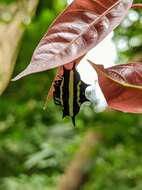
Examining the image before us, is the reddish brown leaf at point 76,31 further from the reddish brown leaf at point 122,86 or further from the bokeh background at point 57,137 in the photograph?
the bokeh background at point 57,137

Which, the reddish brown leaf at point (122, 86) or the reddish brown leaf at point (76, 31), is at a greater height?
the reddish brown leaf at point (76, 31)

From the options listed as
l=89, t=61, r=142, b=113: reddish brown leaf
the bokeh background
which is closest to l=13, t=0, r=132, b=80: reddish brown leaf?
l=89, t=61, r=142, b=113: reddish brown leaf

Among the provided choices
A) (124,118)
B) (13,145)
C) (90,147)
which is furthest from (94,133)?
(13,145)

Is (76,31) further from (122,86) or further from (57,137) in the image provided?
(57,137)

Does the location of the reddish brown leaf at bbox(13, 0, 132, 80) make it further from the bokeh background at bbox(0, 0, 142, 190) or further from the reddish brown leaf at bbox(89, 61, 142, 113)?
the bokeh background at bbox(0, 0, 142, 190)

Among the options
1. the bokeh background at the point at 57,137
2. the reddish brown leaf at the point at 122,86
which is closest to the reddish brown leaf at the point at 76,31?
the reddish brown leaf at the point at 122,86

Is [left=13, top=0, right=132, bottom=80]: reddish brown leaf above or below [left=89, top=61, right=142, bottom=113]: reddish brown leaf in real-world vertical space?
above

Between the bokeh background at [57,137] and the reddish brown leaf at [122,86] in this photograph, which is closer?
the reddish brown leaf at [122,86]

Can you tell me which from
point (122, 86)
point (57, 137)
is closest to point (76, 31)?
point (122, 86)
